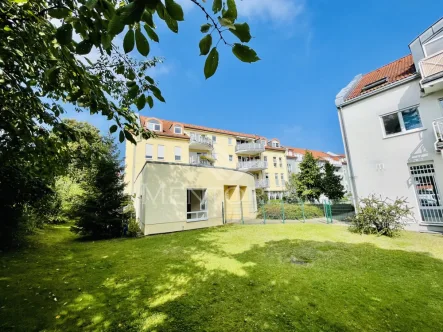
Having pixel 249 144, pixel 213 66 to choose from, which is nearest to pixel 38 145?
pixel 213 66

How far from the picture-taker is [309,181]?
73.8ft

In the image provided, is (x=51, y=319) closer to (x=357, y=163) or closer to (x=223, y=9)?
(x=223, y=9)

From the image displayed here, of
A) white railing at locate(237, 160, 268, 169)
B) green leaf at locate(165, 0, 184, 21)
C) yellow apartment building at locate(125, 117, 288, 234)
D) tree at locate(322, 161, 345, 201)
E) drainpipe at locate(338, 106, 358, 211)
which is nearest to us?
green leaf at locate(165, 0, 184, 21)

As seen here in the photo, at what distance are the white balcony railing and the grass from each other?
1827 cm

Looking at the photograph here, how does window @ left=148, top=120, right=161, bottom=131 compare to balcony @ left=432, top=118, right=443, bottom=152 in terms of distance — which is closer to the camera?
balcony @ left=432, top=118, right=443, bottom=152

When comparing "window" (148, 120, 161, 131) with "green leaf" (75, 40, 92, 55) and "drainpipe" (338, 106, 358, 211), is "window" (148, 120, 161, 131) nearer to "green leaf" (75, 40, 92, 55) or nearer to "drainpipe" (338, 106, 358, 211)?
"drainpipe" (338, 106, 358, 211)

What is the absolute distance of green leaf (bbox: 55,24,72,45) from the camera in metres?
1.05

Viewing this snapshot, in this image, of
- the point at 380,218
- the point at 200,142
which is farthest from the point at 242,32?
the point at 200,142

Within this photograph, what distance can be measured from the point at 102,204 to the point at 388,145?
14777 mm

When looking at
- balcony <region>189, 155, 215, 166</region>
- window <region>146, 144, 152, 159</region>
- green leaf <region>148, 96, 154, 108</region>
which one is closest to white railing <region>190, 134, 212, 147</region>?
balcony <region>189, 155, 215, 166</region>

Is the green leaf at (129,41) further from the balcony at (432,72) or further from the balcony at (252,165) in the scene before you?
the balcony at (252,165)

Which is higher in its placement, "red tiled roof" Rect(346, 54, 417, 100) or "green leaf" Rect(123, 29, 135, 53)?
"red tiled roof" Rect(346, 54, 417, 100)

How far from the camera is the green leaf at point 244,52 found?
91cm

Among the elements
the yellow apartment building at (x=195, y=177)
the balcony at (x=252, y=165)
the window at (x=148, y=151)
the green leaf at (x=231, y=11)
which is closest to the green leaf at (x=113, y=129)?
the green leaf at (x=231, y=11)
